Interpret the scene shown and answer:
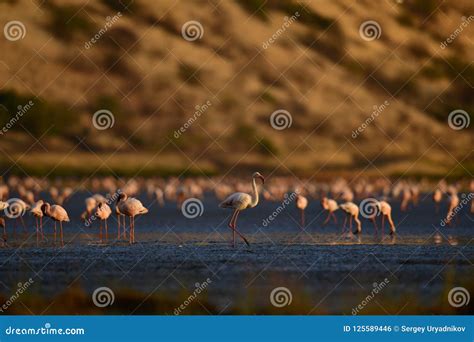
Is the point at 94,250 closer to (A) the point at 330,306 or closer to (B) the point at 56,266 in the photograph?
(B) the point at 56,266

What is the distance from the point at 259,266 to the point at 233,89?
96670 millimetres

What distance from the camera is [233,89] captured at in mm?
113562

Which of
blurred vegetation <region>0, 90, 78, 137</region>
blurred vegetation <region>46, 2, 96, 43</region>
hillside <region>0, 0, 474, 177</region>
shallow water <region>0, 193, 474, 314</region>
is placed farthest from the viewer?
blurred vegetation <region>46, 2, 96, 43</region>

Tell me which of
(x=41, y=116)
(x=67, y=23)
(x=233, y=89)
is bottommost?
(x=41, y=116)

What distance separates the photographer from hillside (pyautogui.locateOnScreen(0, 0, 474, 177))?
314ft

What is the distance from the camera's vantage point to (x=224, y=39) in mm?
118875

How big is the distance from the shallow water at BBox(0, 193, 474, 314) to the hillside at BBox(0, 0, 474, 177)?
63163mm

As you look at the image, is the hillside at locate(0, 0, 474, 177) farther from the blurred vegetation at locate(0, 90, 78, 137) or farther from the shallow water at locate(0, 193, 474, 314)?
the shallow water at locate(0, 193, 474, 314)

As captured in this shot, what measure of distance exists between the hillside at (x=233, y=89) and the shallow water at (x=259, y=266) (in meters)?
63.2

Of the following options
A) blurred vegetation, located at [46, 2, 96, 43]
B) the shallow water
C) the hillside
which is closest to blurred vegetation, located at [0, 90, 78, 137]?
the hillside

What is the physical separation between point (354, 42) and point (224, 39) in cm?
1778

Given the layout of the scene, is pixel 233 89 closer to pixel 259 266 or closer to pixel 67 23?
pixel 67 23

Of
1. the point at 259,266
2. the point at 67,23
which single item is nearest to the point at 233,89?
the point at 67,23

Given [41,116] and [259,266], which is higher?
[259,266]
